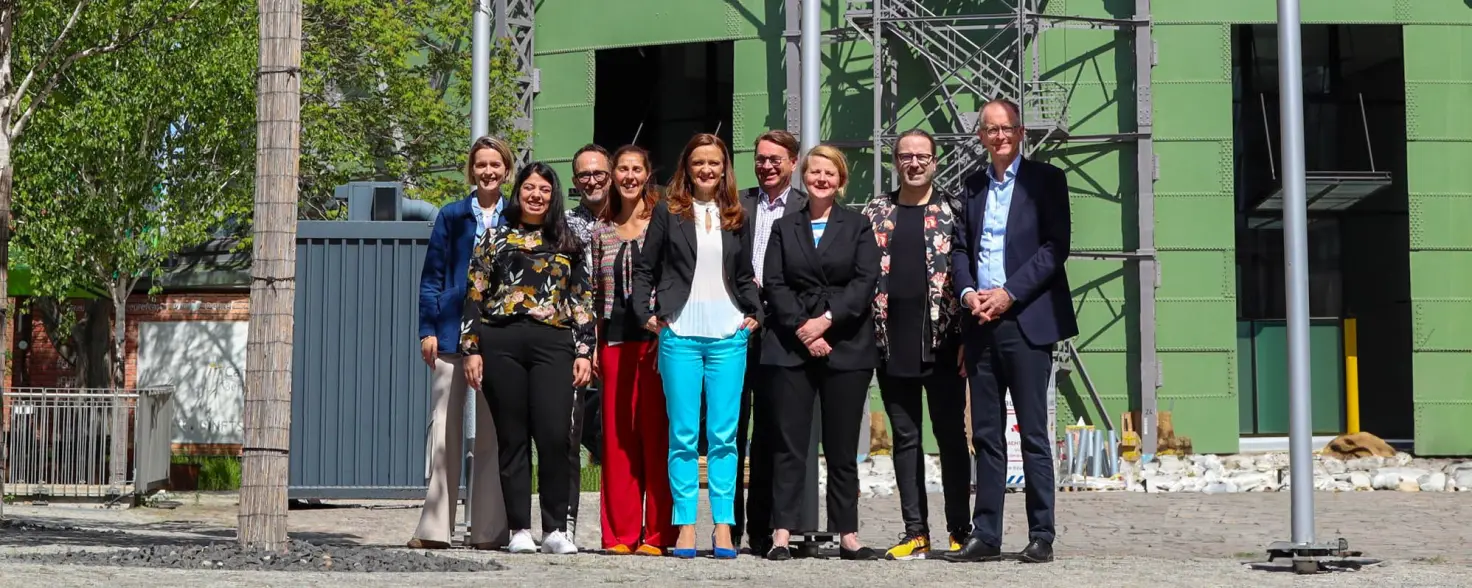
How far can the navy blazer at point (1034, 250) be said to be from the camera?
8.97 m

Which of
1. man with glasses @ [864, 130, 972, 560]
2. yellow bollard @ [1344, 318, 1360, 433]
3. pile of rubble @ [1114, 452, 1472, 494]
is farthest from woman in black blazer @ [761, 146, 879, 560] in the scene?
yellow bollard @ [1344, 318, 1360, 433]

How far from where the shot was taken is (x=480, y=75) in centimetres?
1617

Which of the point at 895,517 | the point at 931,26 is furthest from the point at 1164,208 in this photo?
the point at 895,517

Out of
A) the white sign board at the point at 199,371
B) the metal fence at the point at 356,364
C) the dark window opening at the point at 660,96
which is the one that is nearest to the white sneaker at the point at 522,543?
the metal fence at the point at 356,364

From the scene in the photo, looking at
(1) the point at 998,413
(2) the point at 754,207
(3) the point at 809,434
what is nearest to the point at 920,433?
(1) the point at 998,413

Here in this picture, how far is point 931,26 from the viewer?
2838 cm

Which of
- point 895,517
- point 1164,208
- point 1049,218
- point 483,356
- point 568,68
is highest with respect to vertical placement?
point 568,68

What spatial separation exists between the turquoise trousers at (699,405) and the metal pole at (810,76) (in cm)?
532

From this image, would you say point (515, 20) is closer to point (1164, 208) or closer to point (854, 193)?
point (854, 193)

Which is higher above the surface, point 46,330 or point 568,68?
point 568,68

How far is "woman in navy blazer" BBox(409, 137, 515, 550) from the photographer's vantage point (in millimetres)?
9727

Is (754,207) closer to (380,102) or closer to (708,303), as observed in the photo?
(708,303)

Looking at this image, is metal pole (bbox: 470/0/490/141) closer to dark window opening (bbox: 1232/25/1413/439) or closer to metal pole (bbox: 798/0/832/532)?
metal pole (bbox: 798/0/832/532)

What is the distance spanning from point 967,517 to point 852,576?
1.37 metres
